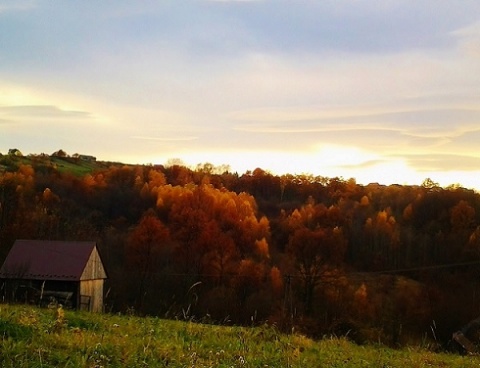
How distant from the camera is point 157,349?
557cm

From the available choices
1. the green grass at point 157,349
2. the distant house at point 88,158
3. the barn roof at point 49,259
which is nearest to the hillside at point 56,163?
the distant house at point 88,158

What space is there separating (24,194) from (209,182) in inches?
1503

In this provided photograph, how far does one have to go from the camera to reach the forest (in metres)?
46.3

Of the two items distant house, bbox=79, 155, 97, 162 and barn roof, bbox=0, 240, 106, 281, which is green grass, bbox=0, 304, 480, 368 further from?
distant house, bbox=79, 155, 97, 162

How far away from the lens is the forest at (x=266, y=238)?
46.3 m

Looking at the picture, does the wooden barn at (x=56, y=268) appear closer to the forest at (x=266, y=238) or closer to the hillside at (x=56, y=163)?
the forest at (x=266, y=238)

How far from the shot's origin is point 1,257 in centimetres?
4538

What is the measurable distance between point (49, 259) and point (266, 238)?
48.2 metres

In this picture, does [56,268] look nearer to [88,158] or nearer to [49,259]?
[49,259]

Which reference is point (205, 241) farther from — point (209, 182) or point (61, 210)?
point (209, 182)

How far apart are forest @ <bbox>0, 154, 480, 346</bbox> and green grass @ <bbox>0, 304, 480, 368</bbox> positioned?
23.8 metres

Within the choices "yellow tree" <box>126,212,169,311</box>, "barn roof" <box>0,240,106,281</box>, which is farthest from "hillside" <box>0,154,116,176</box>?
"barn roof" <box>0,240,106,281</box>

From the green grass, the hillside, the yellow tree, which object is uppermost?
the hillside

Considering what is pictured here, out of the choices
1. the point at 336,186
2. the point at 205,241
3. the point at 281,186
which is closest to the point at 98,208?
the point at 205,241
